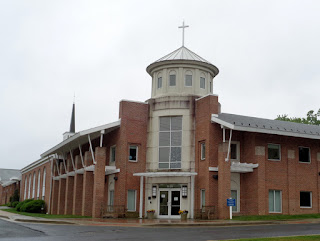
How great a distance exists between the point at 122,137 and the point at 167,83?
18.7ft

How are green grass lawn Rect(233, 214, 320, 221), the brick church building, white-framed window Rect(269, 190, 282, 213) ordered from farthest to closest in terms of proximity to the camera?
white-framed window Rect(269, 190, 282, 213) < the brick church building < green grass lawn Rect(233, 214, 320, 221)

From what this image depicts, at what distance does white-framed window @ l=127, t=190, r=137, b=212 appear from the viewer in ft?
107

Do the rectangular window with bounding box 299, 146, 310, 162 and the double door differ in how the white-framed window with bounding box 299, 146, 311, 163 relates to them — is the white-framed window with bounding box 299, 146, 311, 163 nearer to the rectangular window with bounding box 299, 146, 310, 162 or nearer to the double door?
the rectangular window with bounding box 299, 146, 310, 162

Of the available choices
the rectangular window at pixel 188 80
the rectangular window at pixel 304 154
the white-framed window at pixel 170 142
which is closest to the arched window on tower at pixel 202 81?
the rectangular window at pixel 188 80

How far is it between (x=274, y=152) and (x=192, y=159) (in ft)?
19.2

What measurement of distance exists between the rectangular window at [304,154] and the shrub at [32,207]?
1067 inches

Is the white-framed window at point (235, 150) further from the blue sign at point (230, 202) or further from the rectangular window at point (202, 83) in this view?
the rectangular window at point (202, 83)

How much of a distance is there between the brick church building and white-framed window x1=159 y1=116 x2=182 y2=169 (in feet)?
0.24

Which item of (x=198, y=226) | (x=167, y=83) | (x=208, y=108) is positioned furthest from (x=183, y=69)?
(x=198, y=226)

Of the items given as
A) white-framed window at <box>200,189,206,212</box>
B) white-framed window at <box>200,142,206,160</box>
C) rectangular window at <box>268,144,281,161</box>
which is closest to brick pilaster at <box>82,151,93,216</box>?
white-framed window at <box>200,189,206,212</box>

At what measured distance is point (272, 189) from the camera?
102 feet

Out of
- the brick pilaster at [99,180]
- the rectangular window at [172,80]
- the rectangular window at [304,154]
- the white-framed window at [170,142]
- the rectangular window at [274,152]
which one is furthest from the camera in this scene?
the rectangular window at [172,80]

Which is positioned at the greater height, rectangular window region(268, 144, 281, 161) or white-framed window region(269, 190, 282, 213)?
rectangular window region(268, 144, 281, 161)

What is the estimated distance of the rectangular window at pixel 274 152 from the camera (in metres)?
31.9
